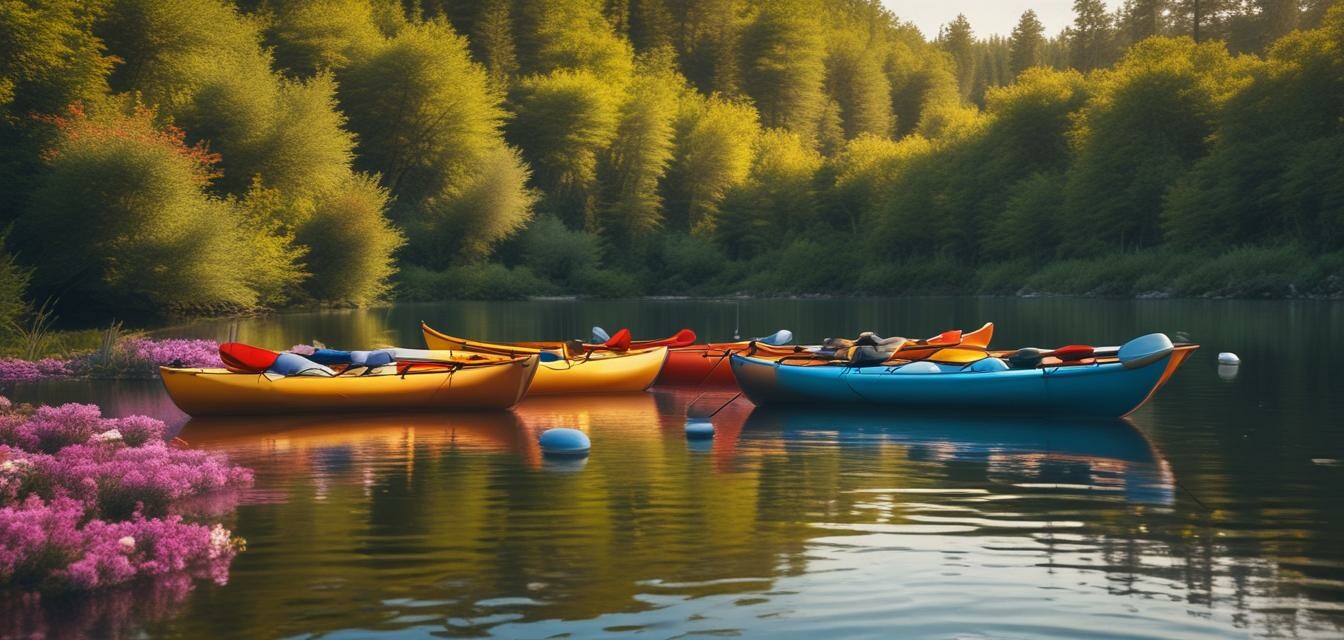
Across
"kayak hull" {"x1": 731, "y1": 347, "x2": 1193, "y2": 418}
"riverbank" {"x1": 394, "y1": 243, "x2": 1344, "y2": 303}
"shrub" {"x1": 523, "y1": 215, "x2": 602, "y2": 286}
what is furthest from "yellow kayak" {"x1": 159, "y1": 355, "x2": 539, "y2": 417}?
"shrub" {"x1": 523, "y1": 215, "x2": 602, "y2": 286}

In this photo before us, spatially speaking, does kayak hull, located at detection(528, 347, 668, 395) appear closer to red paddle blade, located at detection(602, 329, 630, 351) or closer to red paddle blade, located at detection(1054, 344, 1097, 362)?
red paddle blade, located at detection(602, 329, 630, 351)

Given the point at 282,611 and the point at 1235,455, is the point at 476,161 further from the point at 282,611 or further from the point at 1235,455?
the point at 282,611

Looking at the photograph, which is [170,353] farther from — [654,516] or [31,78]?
[31,78]

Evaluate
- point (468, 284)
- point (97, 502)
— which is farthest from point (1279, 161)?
point (97, 502)

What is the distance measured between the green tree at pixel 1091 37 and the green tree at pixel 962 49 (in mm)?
41867

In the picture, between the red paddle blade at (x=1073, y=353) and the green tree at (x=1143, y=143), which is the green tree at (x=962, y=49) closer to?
the green tree at (x=1143, y=143)

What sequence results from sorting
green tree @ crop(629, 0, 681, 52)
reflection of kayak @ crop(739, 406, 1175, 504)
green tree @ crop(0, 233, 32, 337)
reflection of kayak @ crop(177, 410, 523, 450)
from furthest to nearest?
green tree @ crop(629, 0, 681, 52) < green tree @ crop(0, 233, 32, 337) < reflection of kayak @ crop(177, 410, 523, 450) < reflection of kayak @ crop(739, 406, 1175, 504)

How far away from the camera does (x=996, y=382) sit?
18141mm

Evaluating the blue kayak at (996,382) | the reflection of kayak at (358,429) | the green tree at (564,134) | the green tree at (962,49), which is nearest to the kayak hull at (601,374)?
the reflection of kayak at (358,429)

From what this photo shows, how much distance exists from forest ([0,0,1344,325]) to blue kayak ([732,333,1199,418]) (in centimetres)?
1640

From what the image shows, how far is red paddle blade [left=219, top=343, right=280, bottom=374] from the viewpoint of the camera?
62.1 ft

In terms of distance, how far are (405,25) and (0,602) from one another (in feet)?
239

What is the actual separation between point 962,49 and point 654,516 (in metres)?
152

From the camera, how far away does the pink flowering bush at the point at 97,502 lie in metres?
8.45
